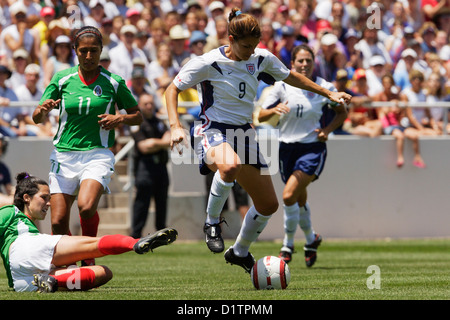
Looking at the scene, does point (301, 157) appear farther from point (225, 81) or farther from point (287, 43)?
point (287, 43)

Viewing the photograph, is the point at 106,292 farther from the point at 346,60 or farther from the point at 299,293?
the point at 346,60

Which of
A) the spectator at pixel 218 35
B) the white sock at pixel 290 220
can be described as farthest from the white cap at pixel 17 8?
the white sock at pixel 290 220

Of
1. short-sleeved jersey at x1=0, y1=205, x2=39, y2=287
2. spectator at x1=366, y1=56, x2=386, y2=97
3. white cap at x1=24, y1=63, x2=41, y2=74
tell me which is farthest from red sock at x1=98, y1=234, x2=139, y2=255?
spectator at x1=366, y1=56, x2=386, y2=97

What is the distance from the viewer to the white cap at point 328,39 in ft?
57.5

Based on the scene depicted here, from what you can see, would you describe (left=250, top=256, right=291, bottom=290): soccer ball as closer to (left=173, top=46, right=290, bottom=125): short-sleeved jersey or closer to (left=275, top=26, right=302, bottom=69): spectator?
(left=173, top=46, right=290, bottom=125): short-sleeved jersey

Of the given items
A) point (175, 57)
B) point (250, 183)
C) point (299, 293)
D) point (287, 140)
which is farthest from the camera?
point (175, 57)

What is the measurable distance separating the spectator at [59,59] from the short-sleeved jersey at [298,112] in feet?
17.1

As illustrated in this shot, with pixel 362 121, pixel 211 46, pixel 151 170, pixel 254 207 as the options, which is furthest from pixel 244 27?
pixel 362 121

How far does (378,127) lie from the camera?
1784 cm

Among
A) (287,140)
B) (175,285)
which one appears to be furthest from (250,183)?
(287,140)

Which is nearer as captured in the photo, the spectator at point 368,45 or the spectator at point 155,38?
the spectator at point 155,38

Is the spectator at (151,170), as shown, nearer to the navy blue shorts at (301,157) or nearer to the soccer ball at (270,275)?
the navy blue shorts at (301,157)

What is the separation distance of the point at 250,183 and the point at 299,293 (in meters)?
1.40

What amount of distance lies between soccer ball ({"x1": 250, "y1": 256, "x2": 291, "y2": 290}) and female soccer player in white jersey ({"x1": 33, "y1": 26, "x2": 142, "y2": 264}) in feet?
5.85
